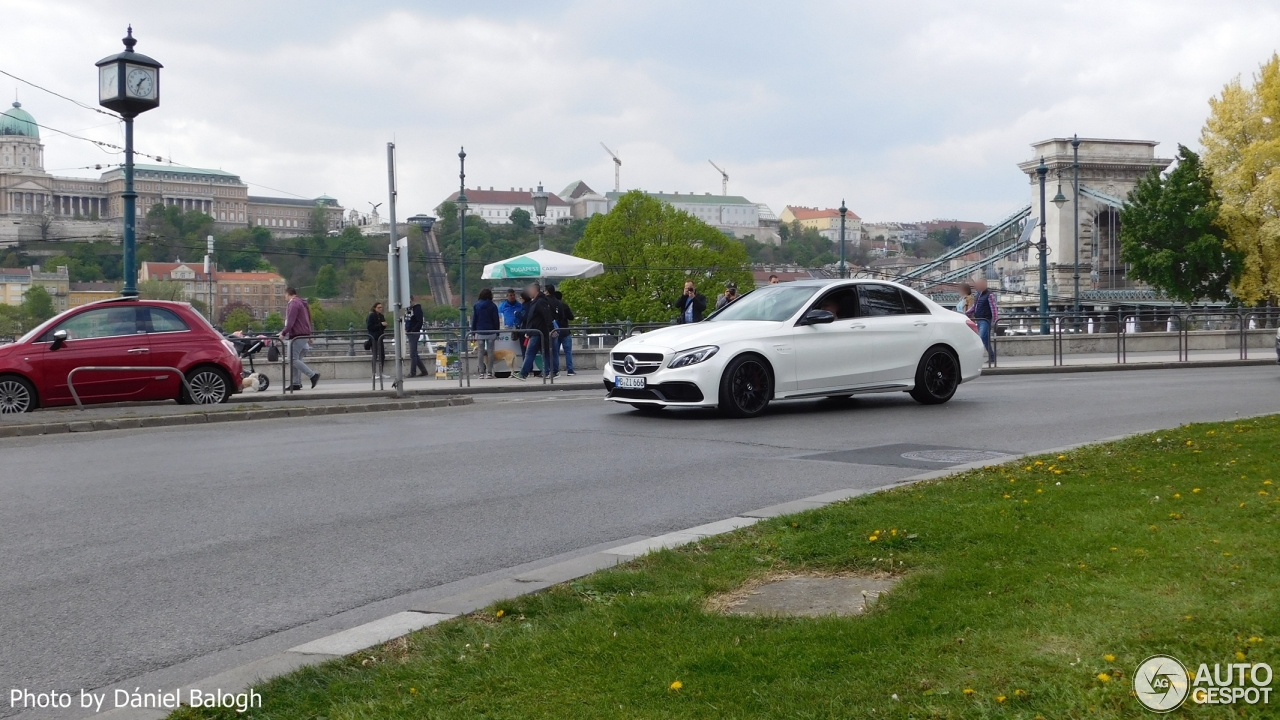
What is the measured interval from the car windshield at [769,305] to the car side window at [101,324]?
25.9 ft

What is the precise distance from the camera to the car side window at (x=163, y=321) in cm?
1703

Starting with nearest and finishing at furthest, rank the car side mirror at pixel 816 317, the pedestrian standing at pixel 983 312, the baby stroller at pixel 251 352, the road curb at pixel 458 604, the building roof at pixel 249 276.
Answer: the road curb at pixel 458 604 < the car side mirror at pixel 816 317 < the baby stroller at pixel 251 352 < the pedestrian standing at pixel 983 312 < the building roof at pixel 249 276

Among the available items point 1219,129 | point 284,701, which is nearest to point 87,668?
point 284,701

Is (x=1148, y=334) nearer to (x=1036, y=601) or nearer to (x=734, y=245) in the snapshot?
(x=1036, y=601)

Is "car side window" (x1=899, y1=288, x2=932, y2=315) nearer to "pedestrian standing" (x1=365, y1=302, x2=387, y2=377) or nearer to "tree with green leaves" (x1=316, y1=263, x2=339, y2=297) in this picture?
"pedestrian standing" (x1=365, y1=302, x2=387, y2=377)

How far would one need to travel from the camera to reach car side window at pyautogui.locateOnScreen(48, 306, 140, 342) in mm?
16453

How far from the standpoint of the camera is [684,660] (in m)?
4.09

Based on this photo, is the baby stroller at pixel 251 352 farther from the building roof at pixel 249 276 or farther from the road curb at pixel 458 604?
the building roof at pixel 249 276

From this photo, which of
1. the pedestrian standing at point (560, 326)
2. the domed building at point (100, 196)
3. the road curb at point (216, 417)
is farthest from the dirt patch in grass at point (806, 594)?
the domed building at point (100, 196)

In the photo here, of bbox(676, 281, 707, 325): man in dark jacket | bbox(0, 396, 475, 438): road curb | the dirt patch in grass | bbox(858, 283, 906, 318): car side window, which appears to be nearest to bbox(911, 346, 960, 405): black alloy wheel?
bbox(858, 283, 906, 318): car side window

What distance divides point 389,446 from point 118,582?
591 cm

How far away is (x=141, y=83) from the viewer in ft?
62.9

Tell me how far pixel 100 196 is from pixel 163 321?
357ft

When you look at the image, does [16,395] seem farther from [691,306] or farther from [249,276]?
[249,276]
